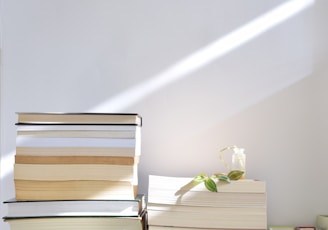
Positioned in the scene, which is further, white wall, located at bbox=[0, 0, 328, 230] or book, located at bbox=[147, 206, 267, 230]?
white wall, located at bbox=[0, 0, 328, 230]

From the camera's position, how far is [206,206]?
0.88 m

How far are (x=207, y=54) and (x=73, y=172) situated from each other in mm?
449

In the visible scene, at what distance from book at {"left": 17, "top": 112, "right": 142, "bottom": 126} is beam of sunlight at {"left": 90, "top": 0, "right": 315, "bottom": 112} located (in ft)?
0.65

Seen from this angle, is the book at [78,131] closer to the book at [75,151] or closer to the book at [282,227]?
the book at [75,151]

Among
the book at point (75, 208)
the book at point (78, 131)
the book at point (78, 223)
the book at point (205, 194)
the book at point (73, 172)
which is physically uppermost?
the book at point (78, 131)

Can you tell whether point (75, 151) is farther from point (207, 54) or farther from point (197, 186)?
point (207, 54)

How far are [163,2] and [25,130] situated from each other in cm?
48

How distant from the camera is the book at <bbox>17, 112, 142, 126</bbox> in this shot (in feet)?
2.88

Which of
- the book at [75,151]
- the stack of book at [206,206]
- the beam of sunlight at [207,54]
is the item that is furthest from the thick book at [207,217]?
the beam of sunlight at [207,54]

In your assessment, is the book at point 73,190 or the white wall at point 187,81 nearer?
the book at point 73,190

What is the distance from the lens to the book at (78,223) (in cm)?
86

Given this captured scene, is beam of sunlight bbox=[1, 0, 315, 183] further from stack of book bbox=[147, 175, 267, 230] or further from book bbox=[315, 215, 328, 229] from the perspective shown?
book bbox=[315, 215, 328, 229]

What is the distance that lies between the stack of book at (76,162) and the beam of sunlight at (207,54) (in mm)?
202

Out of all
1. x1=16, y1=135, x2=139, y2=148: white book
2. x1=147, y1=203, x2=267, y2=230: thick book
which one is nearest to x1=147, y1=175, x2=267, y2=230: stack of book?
x1=147, y1=203, x2=267, y2=230: thick book
